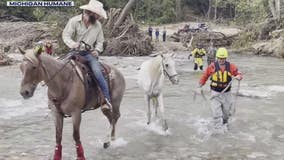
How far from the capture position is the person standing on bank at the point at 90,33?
262 inches

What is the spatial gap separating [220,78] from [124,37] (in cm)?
1990

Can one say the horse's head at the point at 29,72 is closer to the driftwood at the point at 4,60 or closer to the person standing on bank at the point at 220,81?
the person standing on bank at the point at 220,81

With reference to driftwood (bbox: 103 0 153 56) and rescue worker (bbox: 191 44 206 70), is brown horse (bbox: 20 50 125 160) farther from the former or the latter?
driftwood (bbox: 103 0 153 56)

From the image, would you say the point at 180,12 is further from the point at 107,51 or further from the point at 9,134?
the point at 9,134

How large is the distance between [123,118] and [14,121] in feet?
8.05

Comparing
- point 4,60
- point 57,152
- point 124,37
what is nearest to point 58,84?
point 57,152

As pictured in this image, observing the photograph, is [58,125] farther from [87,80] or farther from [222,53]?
[222,53]

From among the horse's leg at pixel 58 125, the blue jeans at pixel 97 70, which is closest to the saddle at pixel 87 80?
the blue jeans at pixel 97 70

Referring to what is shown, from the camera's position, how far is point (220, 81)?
8.54 metres

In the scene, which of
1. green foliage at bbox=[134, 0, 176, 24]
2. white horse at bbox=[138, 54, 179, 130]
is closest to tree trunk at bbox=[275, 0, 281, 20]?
green foliage at bbox=[134, 0, 176, 24]

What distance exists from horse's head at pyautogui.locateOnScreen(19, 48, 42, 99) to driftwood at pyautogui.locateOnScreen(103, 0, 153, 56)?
852 inches

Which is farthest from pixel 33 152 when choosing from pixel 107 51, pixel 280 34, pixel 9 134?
pixel 280 34

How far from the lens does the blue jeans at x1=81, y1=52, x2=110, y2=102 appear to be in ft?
22.2

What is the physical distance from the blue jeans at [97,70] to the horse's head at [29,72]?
3.68ft
